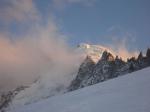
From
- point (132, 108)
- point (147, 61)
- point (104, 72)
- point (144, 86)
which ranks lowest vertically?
point (132, 108)

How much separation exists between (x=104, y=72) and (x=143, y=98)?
595 ft

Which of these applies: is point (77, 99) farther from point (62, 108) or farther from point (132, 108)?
point (132, 108)

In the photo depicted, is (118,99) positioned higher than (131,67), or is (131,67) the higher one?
(131,67)

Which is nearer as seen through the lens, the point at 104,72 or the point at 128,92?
the point at 128,92

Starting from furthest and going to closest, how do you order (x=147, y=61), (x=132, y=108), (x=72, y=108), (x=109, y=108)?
(x=147, y=61) → (x=72, y=108) → (x=109, y=108) → (x=132, y=108)

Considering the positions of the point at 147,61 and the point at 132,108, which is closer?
the point at 132,108

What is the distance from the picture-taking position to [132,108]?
6.05 m

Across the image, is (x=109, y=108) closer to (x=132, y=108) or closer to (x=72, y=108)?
(x=132, y=108)

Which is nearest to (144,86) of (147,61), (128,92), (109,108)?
(128,92)

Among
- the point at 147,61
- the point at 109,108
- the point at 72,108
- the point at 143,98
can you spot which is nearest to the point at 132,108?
the point at 143,98

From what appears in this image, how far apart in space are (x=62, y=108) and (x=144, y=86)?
251 cm

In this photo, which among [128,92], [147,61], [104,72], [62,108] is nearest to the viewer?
[128,92]

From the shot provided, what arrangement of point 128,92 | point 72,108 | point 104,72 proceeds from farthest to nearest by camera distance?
point 104,72 < point 72,108 < point 128,92

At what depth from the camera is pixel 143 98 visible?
6250 mm
